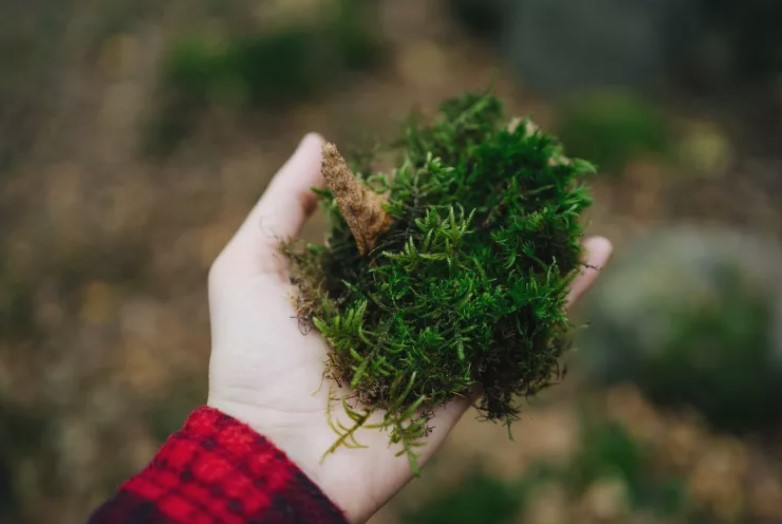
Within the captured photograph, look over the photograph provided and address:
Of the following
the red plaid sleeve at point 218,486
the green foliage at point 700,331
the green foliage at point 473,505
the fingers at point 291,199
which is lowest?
the green foliage at point 473,505

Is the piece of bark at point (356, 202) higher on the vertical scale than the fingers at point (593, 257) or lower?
higher

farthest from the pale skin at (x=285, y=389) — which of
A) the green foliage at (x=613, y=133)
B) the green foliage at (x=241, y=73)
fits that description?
the green foliage at (x=241, y=73)

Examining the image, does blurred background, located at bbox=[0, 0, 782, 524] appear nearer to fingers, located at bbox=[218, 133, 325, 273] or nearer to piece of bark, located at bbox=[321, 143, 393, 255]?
fingers, located at bbox=[218, 133, 325, 273]

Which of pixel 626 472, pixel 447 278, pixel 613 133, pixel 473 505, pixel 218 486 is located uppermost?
pixel 447 278

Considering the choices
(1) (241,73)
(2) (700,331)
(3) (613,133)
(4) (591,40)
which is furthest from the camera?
(4) (591,40)

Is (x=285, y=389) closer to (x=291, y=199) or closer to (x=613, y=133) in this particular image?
(x=291, y=199)

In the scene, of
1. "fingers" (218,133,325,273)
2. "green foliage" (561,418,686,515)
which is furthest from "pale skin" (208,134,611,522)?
"green foliage" (561,418,686,515)

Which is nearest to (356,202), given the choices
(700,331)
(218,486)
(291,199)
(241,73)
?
(291,199)

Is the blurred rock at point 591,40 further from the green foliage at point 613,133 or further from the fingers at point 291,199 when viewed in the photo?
the fingers at point 291,199
